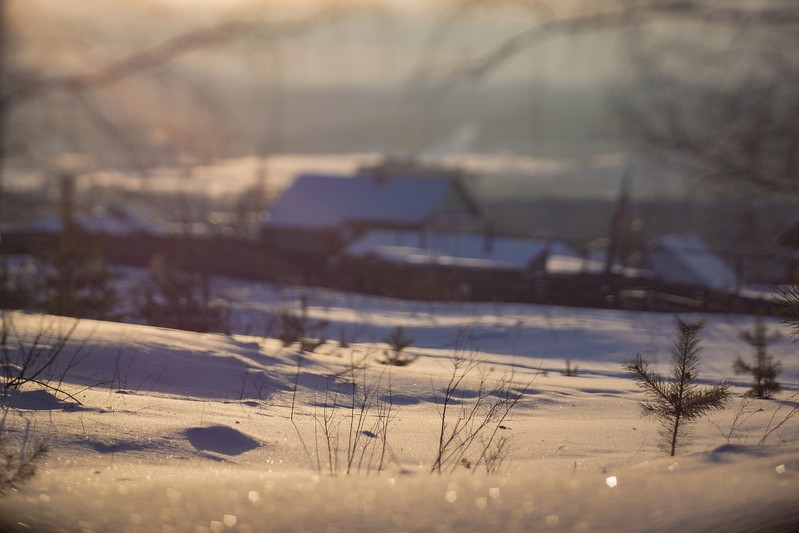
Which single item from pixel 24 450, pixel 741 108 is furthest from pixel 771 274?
pixel 24 450

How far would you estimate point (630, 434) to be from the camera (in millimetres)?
3562

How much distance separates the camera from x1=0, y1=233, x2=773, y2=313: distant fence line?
1270 cm

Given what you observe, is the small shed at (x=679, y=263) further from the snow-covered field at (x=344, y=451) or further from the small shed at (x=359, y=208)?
the snow-covered field at (x=344, y=451)

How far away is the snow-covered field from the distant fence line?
16.8 feet

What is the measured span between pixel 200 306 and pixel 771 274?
570 inches

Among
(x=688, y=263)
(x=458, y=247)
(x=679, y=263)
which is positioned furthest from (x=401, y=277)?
(x=679, y=263)

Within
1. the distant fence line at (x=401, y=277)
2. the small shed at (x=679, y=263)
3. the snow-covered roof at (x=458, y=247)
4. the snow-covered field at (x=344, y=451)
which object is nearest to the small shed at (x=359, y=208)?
the snow-covered roof at (x=458, y=247)

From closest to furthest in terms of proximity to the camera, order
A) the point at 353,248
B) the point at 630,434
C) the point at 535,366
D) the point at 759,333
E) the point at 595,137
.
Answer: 1. the point at 630,434
2. the point at 759,333
3. the point at 535,366
4. the point at 595,137
5. the point at 353,248

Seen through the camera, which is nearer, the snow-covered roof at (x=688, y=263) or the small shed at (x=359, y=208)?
the snow-covered roof at (x=688, y=263)

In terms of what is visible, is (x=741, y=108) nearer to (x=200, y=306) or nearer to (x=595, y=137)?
(x=595, y=137)

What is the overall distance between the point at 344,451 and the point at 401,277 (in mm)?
12944

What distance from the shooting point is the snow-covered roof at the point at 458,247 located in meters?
24.9

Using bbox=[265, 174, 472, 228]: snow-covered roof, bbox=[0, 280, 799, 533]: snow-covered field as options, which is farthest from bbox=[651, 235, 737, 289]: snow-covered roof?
bbox=[0, 280, 799, 533]: snow-covered field

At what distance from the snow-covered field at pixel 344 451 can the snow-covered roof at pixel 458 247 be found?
57.7 feet
